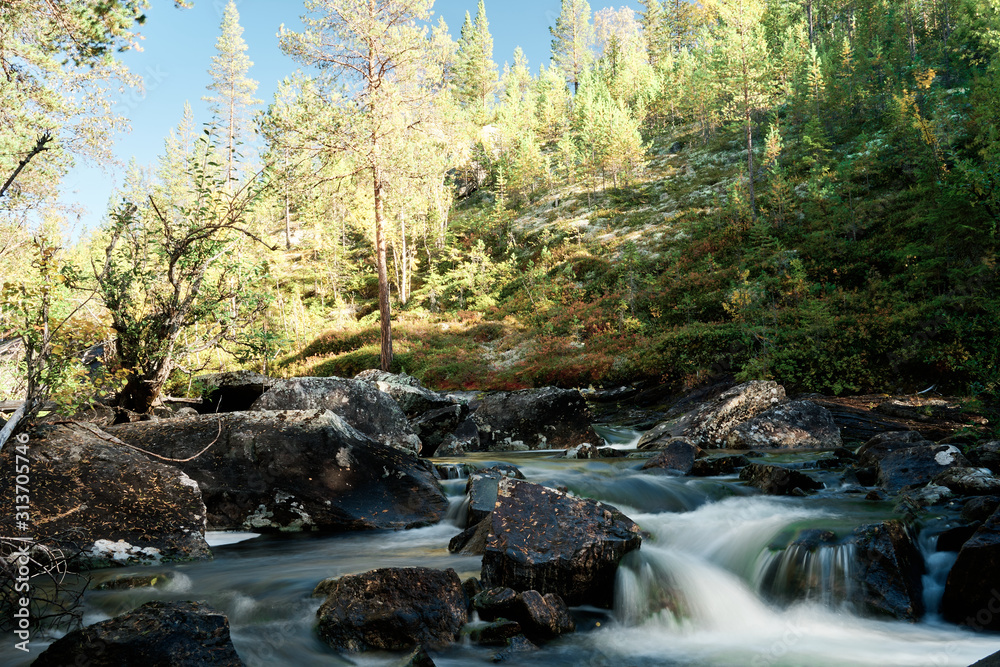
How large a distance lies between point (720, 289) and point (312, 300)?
2929cm

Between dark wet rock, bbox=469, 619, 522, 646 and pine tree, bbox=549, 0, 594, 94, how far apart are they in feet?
285

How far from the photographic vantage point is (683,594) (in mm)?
4973

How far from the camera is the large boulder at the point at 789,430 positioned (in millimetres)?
10445

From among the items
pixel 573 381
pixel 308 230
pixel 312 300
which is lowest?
pixel 573 381

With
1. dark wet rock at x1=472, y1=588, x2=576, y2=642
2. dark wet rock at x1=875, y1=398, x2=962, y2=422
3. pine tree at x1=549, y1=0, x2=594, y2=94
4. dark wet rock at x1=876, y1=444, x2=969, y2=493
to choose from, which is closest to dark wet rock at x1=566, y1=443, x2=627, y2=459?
dark wet rock at x1=876, y1=444, x2=969, y2=493

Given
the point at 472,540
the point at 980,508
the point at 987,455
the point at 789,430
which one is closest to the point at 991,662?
the point at 980,508

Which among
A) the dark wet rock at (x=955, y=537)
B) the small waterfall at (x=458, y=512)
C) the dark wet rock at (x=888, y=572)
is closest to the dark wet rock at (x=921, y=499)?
the dark wet rock at (x=955, y=537)

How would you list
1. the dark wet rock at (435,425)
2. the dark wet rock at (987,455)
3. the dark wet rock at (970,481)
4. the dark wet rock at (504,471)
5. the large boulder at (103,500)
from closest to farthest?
the large boulder at (103,500)
the dark wet rock at (970,481)
the dark wet rock at (987,455)
the dark wet rock at (504,471)
the dark wet rock at (435,425)

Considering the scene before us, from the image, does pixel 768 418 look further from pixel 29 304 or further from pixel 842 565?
pixel 29 304

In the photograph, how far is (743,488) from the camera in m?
7.61

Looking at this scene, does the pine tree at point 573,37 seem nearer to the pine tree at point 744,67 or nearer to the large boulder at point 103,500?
the pine tree at point 744,67

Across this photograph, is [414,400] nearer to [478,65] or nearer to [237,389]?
[237,389]

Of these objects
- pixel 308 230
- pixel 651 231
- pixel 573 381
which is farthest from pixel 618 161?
pixel 573 381

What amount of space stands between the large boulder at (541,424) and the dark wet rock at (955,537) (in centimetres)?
710
